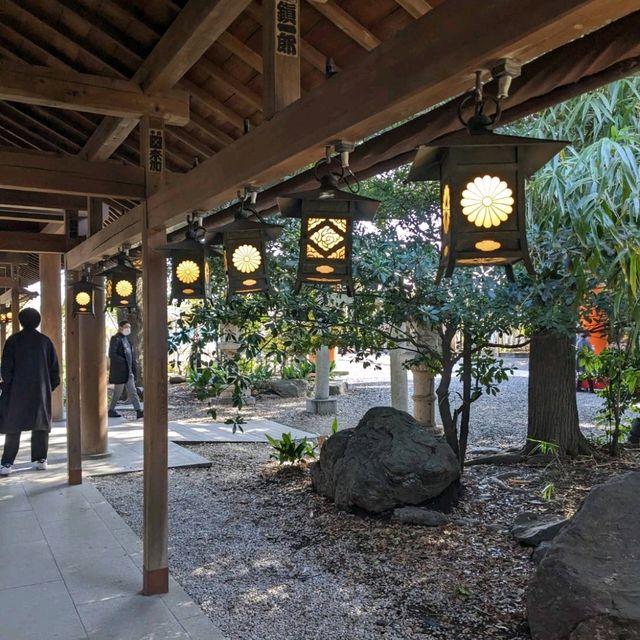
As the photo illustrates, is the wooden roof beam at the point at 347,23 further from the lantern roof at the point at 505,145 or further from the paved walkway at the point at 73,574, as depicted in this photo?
the paved walkway at the point at 73,574

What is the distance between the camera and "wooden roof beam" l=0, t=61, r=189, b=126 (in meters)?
3.76

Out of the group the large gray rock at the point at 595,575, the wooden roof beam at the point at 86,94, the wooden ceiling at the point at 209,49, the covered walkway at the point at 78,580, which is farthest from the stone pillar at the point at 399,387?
the large gray rock at the point at 595,575

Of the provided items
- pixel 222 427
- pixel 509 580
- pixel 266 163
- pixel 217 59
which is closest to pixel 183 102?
pixel 217 59

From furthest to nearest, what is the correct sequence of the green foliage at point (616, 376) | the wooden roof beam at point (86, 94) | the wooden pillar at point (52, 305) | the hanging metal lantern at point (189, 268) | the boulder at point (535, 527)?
the wooden pillar at point (52, 305)
the green foliage at point (616, 376)
the boulder at point (535, 527)
the wooden roof beam at point (86, 94)
the hanging metal lantern at point (189, 268)

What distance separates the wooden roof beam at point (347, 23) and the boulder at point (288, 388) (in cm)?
1135

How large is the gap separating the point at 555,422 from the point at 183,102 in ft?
15.4

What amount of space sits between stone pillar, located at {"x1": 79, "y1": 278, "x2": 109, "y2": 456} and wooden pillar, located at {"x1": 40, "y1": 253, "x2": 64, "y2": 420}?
135 inches

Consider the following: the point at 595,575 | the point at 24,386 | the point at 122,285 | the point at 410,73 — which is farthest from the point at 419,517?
the point at 24,386

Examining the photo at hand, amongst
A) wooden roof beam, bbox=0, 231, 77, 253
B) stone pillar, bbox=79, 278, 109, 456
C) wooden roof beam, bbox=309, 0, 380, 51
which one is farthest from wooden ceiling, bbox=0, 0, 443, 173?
stone pillar, bbox=79, 278, 109, 456

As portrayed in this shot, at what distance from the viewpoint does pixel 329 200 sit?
2412 millimetres

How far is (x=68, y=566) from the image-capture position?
4.06m

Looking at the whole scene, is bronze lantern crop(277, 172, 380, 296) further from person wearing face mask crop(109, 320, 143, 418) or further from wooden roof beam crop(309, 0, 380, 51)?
person wearing face mask crop(109, 320, 143, 418)

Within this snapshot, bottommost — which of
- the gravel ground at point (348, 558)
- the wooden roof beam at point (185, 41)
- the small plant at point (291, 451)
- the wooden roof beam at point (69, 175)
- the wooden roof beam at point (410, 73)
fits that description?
the gravel ground at point (348, 558)

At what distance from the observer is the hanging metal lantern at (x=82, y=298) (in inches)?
227
